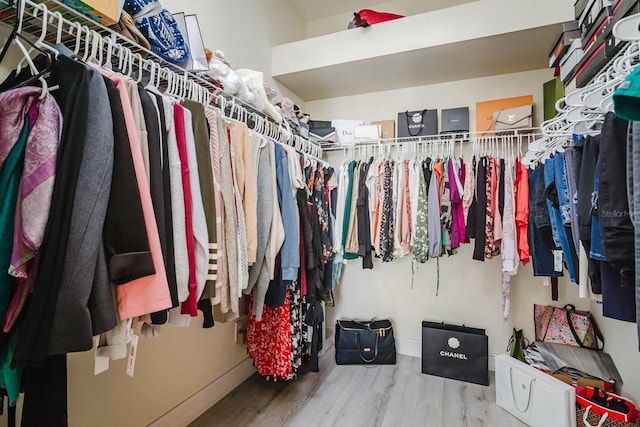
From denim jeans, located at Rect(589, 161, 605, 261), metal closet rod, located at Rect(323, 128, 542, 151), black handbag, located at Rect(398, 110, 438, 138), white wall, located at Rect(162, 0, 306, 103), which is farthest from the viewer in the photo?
black handbag, located at Rect(398, 110, 438, 138)

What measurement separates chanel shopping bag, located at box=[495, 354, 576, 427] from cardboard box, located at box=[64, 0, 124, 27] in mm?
2543

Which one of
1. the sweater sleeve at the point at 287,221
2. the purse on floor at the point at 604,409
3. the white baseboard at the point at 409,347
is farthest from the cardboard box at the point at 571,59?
the white baseboard at the point at 409,347

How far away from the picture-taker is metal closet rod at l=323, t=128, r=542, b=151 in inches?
94.2

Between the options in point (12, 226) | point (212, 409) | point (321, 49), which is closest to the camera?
point (12, 226)

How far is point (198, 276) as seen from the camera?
96 centimetres

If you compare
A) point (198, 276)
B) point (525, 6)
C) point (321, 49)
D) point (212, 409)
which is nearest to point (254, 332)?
point (212, 409)

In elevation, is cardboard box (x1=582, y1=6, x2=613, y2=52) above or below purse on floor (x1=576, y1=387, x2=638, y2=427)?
above

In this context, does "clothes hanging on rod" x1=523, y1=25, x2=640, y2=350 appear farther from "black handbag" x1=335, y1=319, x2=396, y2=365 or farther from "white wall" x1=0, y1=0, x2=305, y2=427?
"white wall" x1=0, y1=0, x2=305, y2=427

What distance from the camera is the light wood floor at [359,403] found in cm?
182

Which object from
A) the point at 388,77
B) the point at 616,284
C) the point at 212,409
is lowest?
the point at 212,409

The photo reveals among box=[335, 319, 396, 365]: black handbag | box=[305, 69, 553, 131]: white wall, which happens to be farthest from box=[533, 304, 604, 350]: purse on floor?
box=[305, 69, 553, 131]: white wall

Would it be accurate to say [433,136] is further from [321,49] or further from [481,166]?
A: [321,49]

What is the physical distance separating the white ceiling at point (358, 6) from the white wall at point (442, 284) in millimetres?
716

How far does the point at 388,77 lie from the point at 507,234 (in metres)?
1.60
